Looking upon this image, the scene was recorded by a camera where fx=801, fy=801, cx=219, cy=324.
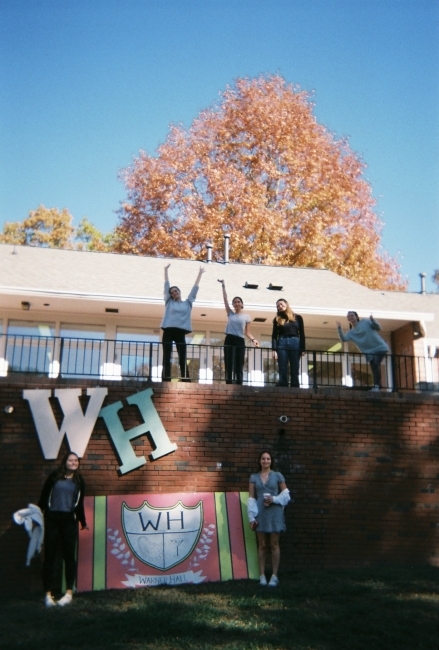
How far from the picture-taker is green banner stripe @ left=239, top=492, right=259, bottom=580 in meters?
11.1

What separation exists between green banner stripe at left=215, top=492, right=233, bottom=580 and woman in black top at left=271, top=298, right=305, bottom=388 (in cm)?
233

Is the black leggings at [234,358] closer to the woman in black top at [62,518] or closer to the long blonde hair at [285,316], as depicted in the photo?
the long blonde hair at [285,316]

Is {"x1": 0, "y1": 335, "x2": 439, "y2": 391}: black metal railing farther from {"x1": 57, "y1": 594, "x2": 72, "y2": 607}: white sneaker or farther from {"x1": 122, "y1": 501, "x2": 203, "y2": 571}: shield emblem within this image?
{"x1": 57, "y1": 594, "x2": 72, "y2": 607}: white sneaker

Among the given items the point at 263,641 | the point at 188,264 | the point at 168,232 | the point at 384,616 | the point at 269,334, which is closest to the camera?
the point at 263,641

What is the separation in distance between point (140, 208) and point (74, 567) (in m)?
19.6

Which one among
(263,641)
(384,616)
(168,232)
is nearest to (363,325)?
(384,616)

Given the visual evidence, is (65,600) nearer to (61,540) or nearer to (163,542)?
(61,540)

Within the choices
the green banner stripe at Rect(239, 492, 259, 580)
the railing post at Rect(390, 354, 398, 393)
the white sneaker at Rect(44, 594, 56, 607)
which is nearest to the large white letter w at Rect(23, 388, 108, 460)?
the white sneaker at Rect(44, 594, 56, 607)

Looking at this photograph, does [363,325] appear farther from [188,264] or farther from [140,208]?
[140,208]

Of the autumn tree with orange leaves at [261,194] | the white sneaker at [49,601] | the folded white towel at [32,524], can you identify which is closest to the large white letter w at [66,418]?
the folded white towel at [32,524]

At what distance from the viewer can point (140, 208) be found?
2812cm

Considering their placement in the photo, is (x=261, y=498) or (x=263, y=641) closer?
(x=263, y=641)

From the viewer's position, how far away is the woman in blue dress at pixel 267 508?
34.8 feet

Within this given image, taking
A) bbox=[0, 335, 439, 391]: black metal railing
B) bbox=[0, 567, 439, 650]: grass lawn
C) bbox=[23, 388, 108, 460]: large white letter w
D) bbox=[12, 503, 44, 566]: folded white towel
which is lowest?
bbox=[0, 567, 439, 650]: grass lawn
